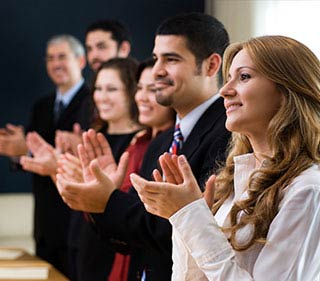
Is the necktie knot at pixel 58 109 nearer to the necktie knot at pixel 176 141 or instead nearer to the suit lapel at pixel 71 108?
the suit lapel at pixel 71 108

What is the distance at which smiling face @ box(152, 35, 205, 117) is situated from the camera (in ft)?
10.4

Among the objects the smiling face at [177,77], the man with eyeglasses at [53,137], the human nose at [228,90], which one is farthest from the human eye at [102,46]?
the human nose at [228,90]

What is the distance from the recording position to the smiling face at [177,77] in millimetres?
3162

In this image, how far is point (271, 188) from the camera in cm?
208

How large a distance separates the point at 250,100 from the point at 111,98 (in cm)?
226

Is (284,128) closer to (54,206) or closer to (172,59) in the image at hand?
(172,59)

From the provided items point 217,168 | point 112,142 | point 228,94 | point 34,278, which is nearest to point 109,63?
point 112,142

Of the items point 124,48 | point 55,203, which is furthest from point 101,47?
point 55,203

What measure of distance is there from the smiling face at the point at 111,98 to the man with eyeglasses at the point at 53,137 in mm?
541

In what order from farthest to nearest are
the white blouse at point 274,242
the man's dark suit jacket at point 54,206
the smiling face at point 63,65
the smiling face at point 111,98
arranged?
1. the smiling face at point 63,65
2. the man's dark suit jacket at point 54,206
3. the smiling face at point 111,98
4. the white blouse at point 274,242

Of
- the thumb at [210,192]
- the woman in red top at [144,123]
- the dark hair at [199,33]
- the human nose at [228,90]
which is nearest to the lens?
the thumb at [210,192]

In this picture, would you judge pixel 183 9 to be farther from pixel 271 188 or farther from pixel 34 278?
pixel 271 188

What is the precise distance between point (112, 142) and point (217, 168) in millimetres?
1528

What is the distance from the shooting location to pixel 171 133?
327cm
